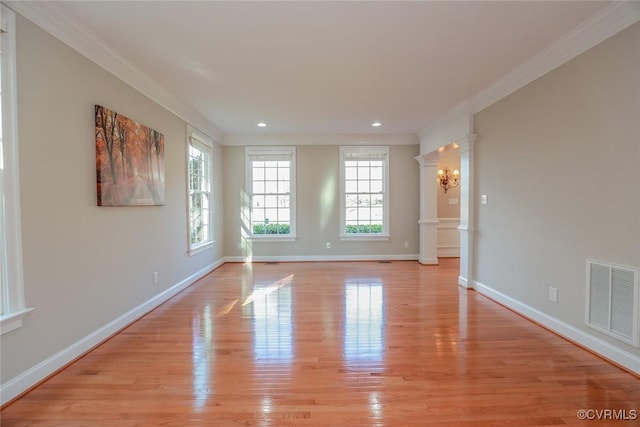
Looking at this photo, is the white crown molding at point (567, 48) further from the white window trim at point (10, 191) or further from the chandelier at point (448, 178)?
the white window trim at point (10, 191)

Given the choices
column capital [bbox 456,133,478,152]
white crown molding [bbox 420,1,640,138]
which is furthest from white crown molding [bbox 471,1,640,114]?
column capital [bbox 456,133,478,152]

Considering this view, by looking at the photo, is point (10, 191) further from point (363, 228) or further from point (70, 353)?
point (363, 228)

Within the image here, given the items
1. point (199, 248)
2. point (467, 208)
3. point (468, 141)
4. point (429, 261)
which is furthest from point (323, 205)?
point (468, 141)

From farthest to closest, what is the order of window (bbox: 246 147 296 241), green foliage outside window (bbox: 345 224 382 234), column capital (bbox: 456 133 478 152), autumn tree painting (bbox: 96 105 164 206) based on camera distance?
green foliage outside window (bbox: 345 224 382 234), window (bbox: 246 147 296 241), column capital (bbox: 456 133 478 152), autumn tree painting (bbox: 96 105 164 206)

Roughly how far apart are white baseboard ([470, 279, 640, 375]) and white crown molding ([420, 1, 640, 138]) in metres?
2.35

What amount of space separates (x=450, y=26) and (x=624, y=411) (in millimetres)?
2776

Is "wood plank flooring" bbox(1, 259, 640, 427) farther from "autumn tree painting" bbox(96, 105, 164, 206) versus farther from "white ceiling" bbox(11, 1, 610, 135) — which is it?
"white ceiling" bbox(11, 1, 610, 135)

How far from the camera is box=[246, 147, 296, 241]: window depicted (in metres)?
6.11

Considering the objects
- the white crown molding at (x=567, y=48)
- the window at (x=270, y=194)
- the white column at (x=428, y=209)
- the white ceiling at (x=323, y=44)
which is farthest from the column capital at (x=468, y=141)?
the window at (x=270, y=194)

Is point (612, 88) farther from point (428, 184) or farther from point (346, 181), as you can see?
point (346, 181)

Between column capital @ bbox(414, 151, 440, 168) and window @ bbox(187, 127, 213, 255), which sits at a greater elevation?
column capital @ bbox(414, 151, 440, 168)

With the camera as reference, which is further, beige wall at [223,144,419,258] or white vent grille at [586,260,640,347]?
beige wall at [223,144,419,258]

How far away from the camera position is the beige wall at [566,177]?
2107 millimetres

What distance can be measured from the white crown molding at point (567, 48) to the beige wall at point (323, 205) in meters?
2.44
